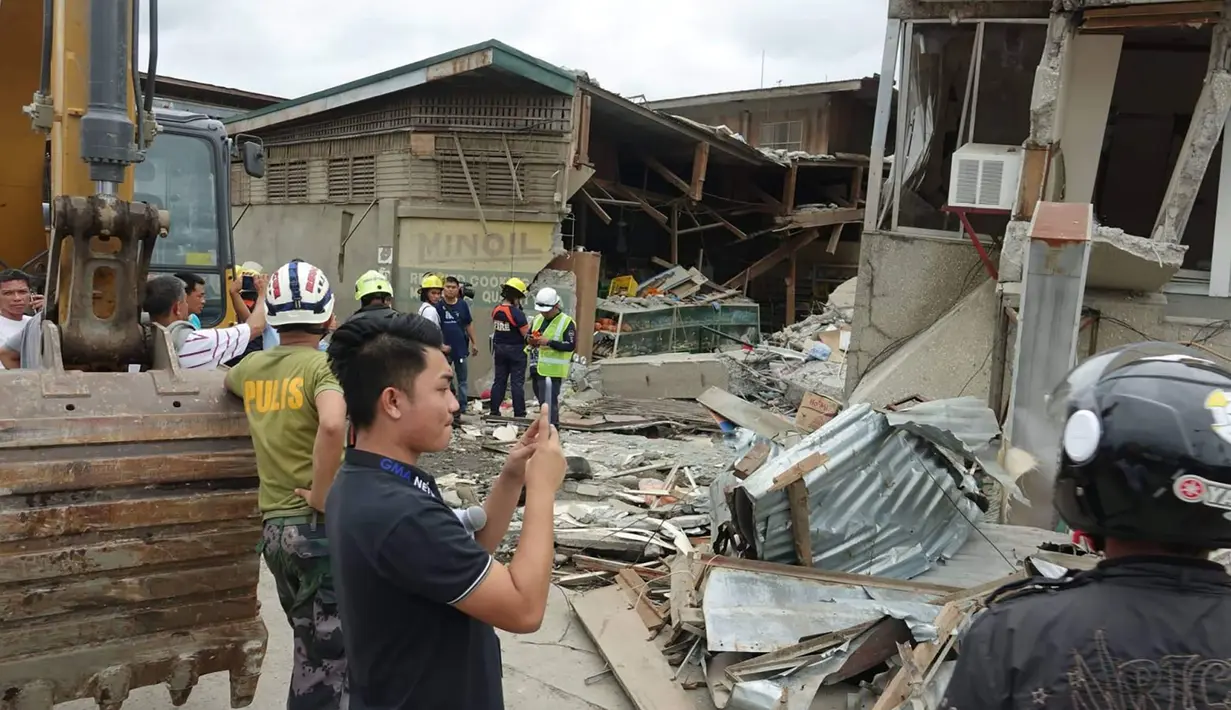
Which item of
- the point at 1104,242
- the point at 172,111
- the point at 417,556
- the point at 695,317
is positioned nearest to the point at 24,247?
the point at 172,111

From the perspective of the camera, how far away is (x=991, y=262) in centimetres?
927

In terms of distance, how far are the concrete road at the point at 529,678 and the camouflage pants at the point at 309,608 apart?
1222 mm

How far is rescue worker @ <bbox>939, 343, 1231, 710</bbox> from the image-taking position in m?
1.18

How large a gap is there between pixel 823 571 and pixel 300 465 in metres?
2.78

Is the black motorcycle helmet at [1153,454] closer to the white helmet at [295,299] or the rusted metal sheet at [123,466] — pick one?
the white helmet at [295,299]

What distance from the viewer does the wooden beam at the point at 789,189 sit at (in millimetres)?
17078

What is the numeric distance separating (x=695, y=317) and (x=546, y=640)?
11.2 m

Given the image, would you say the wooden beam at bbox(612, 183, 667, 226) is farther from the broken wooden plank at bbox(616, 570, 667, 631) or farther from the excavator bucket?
the excavator bucket

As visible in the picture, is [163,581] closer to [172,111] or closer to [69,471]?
[69,471]

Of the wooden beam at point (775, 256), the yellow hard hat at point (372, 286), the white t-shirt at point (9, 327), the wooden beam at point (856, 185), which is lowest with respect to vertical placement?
the white t-shirt at point (9, 327)

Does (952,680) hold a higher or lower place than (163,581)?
higher

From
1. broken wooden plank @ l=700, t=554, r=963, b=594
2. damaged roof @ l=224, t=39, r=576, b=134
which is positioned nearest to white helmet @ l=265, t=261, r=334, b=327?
broken wooden plank @ l=700, t=554, r=963, b=594

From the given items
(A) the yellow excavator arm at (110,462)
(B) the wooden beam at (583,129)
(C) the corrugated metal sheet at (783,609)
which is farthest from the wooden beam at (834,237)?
(A) the yellow excavator arm at (110,462)

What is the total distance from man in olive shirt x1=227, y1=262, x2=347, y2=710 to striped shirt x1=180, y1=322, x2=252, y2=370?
3.16 feet
